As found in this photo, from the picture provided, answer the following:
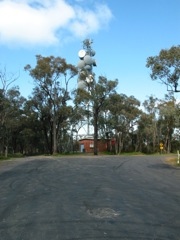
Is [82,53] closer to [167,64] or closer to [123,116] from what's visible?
[123,116]

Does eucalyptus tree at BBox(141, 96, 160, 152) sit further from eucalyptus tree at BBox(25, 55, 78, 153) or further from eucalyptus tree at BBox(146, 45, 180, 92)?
eucalyptus tree at BBox(146, 45, 180, 92)

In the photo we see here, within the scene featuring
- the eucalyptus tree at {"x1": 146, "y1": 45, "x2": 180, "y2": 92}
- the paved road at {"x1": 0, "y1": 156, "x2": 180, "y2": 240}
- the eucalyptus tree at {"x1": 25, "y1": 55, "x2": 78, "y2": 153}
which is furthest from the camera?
the eucalyptus tree at {"x1": 25, "y1": 55, "x2": 78, "y2": 153}

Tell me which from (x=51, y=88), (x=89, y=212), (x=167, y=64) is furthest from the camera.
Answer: (x=51, y=88)

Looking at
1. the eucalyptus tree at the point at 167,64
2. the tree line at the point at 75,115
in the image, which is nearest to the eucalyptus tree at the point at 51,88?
the tree line at the point at 75,115

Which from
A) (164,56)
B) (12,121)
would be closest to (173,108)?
(164,56)

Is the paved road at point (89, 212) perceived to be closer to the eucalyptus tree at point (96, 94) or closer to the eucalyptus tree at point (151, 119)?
the eucalyptus tree at point (96, 94)

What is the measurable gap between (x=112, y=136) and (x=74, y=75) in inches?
926

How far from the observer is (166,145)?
284 ft

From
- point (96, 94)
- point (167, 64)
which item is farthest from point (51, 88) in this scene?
point (167, 64)

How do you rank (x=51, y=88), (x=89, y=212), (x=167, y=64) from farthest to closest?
(x=51, y=88) → (x=167, y=64) → (x=89, y=212)

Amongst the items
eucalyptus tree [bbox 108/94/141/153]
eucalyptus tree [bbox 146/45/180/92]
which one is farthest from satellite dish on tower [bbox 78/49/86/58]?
eucalyptus tree [bbox 146/45/180/92]

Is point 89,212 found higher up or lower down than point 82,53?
lower down

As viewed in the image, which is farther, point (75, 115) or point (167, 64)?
point (75, 115)

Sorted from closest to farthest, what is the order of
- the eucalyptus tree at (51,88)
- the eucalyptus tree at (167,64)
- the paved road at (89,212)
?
the paved road at (89,212) → the eucalyptus tree at (167,64) → the eucalyptus tree at (51,88)
